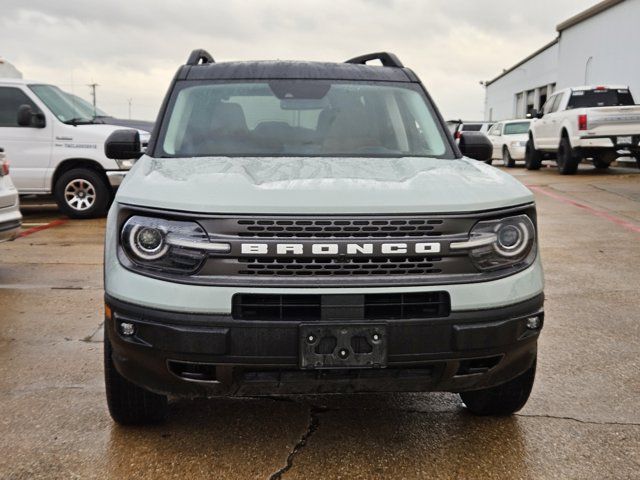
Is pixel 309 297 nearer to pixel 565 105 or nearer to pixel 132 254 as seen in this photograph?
pixel 132 254

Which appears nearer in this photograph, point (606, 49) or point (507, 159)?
point (507, 159)

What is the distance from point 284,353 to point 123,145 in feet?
6.27

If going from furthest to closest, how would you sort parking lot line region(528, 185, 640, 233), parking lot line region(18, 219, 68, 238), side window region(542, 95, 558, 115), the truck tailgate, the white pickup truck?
1. side window region(542, 95, 558, 115)
2. the white pickup truck
3. the truck tailgate
4. parking lot line region(528, 185, 640, 233)
5. parking lot line region(18, 219, 68, 238)

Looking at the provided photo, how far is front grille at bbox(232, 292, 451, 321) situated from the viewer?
8.61 feet

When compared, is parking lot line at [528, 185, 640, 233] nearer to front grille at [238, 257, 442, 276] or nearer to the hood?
the hood

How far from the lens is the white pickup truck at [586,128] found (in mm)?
15773

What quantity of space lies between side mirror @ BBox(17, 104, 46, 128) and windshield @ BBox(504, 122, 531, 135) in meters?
17.5

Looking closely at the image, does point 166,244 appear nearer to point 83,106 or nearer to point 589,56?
point 83,106

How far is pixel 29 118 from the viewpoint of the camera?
400 inches

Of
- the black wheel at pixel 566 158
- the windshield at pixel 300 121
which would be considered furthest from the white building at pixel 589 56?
the windshield at pixel 300 121

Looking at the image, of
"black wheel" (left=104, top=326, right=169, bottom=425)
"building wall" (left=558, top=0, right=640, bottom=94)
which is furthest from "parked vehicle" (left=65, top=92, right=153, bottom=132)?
"building wall" (left=558, top=0, right=640, bottom=94)

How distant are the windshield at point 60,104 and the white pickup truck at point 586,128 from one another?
10.6 meters

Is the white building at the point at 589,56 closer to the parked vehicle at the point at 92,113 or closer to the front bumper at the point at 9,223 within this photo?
the parked vehicle at the point at 92,113

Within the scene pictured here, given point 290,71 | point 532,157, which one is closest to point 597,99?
point 532,157
